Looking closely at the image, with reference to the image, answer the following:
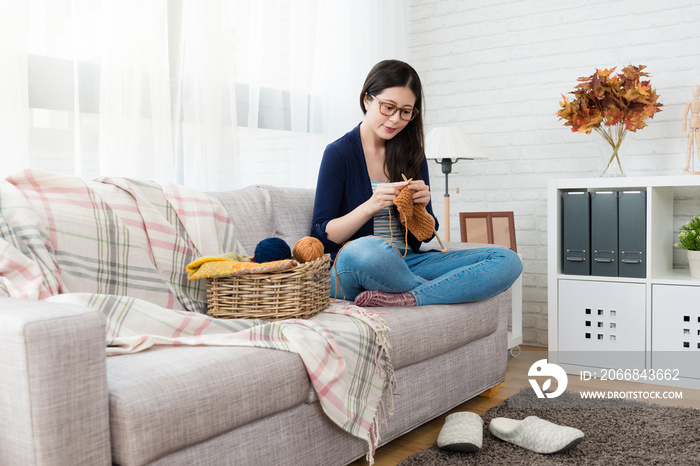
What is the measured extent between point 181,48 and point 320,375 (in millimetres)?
1428

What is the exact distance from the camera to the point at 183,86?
2260mm

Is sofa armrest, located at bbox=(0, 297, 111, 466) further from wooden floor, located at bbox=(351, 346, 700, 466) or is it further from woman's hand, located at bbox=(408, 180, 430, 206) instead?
woman's hand, located at bbox=(408, 180, 430, 206)

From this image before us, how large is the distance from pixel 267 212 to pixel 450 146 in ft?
3.70

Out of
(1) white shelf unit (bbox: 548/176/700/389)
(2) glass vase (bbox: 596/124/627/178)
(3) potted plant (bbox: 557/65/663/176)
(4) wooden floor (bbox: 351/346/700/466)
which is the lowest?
(4) wooden floor (bbox: 351/346/700/466)

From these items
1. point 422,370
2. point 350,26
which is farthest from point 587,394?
point 350,26

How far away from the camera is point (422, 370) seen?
5.95ft

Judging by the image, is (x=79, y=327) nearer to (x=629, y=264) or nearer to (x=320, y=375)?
(x=320, y=375)

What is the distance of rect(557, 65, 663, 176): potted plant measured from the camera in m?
2.60

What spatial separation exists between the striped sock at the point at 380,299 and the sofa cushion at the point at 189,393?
0.53 meters

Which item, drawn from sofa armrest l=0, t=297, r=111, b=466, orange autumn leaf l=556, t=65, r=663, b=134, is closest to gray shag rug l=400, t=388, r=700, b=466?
sofa armrest l=0, t=297, r=111, b=466

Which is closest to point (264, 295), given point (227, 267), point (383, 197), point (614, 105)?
point (227, 267)

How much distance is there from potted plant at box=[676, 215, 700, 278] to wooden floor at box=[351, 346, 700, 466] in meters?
0.49

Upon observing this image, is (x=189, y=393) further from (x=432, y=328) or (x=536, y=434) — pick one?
(x=536, y=434)

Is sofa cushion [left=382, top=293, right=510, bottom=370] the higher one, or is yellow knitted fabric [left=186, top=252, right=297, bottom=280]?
yellow knitted fabric [left=186, top=252, right=297, bottom=280]
